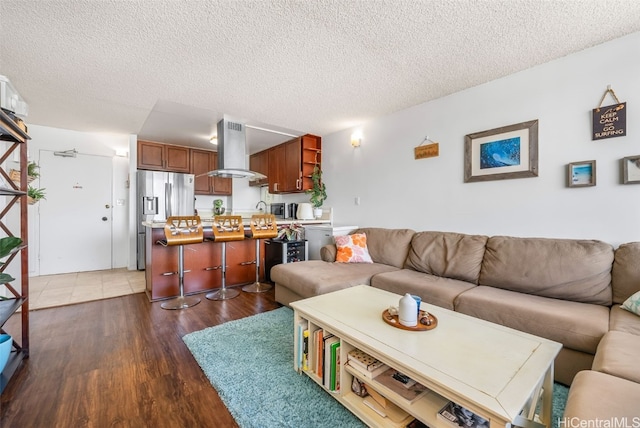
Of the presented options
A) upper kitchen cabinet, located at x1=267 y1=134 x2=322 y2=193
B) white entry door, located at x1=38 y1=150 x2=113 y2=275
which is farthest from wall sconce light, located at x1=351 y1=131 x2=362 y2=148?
white entry door, located at x1=38 y1=150 x2=113 y2=275

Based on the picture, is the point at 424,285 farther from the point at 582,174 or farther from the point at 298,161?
the point at 298,161

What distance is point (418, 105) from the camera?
3217 mm

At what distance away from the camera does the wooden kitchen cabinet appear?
3.12m

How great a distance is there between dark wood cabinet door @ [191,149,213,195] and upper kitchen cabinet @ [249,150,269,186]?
89cm

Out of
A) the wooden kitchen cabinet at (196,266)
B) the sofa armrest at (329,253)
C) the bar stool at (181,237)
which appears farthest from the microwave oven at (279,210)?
the bar stool at (181,237)

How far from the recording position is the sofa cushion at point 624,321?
1.43 metres

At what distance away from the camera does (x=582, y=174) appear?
214 centimetres

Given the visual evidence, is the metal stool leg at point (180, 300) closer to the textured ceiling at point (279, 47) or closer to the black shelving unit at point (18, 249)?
the black shelving unit at point (18, 249)

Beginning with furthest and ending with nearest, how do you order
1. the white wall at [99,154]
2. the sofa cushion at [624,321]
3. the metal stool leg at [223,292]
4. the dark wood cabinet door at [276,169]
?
the dark wood cabinet door at [276,169] → the white wall at [99,154] → the metal stool leg at [223,292] → the sofa cushion at [624,321]

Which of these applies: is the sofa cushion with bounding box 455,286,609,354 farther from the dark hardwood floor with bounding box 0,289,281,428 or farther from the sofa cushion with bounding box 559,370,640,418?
the dark hardwood floor with bounding box 0,289,281,428

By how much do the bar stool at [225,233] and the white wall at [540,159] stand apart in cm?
181

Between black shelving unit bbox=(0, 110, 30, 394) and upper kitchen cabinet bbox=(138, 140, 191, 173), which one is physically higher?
upper kitchen cabinet bbox=(138, 140, 191, 173)

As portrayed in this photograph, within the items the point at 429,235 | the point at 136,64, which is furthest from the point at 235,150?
the point at 429,235

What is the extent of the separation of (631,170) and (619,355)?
156 cm
